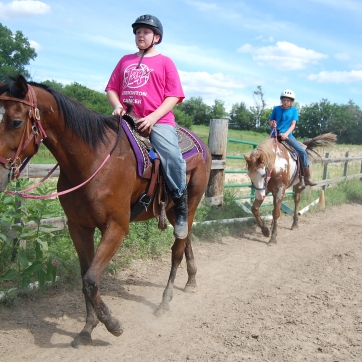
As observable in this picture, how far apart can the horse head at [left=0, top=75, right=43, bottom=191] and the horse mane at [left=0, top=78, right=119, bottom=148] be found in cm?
19

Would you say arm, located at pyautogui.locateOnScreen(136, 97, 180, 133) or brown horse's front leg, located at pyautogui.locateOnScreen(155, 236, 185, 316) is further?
brown horse's front leg, located at pyautogui.locateOnScreen(155, 236, 185, 316)

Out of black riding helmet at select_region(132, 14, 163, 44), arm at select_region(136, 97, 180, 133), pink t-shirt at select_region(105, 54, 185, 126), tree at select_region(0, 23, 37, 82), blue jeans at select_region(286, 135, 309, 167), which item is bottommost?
blue jeans at select_region(286, 135, 309, 167)

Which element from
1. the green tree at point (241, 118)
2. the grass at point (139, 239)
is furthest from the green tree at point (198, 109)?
the grass at point (139, 239)

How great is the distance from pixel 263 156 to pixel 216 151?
39.9 inches

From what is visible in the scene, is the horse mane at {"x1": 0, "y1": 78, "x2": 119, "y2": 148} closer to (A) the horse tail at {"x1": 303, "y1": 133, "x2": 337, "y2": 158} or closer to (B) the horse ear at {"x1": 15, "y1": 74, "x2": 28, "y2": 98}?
(B) the horse ear at {"x1": 15, "y1": 74, "x2": 28, "y2": 98}

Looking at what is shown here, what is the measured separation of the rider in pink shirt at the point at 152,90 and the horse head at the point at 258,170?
12.7 feet

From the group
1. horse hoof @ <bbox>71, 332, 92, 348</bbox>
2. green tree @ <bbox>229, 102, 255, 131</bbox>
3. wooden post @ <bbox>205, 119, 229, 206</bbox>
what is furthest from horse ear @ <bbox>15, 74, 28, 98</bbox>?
green tree @ <bbox>229, 102, 255, 131</bbox>

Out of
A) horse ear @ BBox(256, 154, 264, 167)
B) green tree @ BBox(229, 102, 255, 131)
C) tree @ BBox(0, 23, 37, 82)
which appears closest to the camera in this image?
horse ear @ BBox(256, 154, 264, 167)

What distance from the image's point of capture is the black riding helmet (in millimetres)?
3852

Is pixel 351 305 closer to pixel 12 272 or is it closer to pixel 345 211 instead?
pixel 12 272

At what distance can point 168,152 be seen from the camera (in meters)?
3.96

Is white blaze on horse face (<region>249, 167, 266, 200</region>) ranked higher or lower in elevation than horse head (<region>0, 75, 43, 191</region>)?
lower

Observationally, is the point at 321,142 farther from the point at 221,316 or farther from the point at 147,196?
the point at 147,196

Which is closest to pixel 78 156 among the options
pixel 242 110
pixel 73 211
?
pixel 73 211
